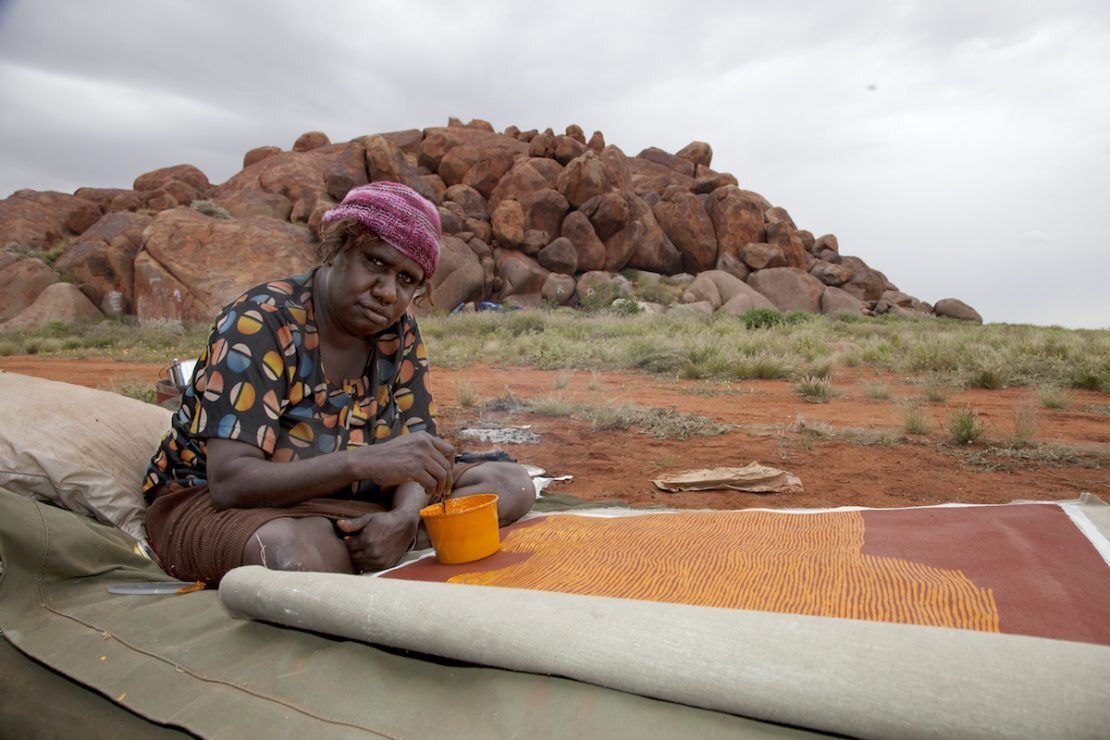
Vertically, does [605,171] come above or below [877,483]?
above

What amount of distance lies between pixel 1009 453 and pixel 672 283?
70.4ft

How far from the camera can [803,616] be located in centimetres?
101

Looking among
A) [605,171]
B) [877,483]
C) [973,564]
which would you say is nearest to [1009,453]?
[877,483]

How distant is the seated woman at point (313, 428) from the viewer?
5.91ft

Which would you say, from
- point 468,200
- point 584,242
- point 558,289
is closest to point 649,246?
point 584,242

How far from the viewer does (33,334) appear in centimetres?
1605

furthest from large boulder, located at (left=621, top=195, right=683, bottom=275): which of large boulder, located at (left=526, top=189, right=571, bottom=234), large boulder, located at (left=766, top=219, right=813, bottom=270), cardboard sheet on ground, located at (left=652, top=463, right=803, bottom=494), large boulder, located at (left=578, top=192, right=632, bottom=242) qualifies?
cardboard sheet on ground, located at (left=652, top=463, right=803, bottom=494)

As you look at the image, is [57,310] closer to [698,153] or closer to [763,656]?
[763,656]

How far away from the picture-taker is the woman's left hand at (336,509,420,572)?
6.39 feet

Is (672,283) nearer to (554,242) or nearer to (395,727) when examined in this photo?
(554,242)

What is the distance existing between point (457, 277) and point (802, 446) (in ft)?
56.7

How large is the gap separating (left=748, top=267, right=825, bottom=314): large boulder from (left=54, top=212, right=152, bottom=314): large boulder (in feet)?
62.6

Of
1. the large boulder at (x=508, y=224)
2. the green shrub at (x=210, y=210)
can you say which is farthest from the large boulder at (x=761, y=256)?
the green shrub at (x=210, y=210)

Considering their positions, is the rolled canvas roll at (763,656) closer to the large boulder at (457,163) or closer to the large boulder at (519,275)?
the large boulder at (519,275)
